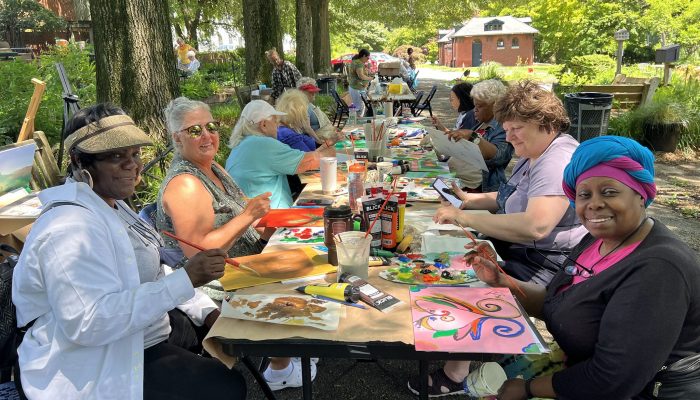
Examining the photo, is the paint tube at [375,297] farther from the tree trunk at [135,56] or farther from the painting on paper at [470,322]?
the tree trunk at [135,56]

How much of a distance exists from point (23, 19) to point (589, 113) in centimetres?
3576

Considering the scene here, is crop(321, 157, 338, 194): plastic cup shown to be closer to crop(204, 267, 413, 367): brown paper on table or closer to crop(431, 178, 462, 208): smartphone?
crop(431, 178, 462, 208): smartphone

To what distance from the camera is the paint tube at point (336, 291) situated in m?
1.90

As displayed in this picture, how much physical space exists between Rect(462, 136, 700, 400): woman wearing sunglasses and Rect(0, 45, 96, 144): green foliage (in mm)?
6934

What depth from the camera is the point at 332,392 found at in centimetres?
294

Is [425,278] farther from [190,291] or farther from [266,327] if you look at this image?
[190,291]

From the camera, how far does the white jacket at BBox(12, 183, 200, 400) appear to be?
1.55m

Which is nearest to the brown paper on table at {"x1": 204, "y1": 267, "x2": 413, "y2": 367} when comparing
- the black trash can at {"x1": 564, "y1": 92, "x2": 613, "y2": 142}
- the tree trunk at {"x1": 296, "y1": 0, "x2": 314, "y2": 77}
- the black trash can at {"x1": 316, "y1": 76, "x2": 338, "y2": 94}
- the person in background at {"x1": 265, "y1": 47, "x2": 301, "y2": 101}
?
the black trash can at {"x1": 564, "y1": 92, "x2": 613, "y2": 142}

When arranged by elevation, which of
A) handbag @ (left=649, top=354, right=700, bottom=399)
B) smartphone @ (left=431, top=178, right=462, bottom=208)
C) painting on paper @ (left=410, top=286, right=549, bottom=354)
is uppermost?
smartphone @ (left=431, top=178, right=462, bottom=208)

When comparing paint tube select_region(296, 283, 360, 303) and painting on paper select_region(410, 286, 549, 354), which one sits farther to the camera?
paint tube select_region(296, 283, 360, 303)

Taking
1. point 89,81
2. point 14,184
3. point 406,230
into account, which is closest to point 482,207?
point 406,230

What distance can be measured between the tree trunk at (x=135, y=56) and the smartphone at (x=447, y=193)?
361cm

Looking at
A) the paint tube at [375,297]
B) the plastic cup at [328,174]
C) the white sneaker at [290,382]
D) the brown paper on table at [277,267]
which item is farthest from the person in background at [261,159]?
the paint tube at [375,297]

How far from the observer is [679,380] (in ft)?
5.10
